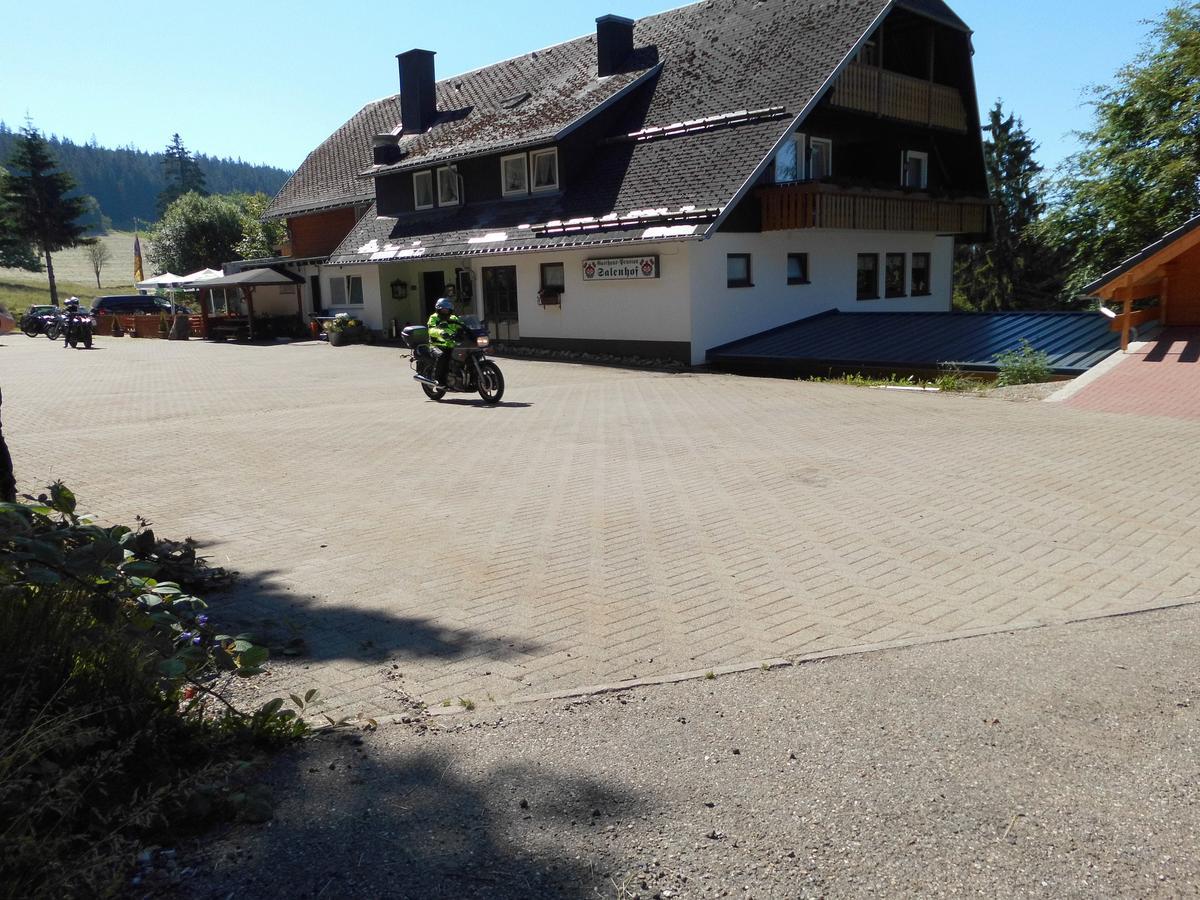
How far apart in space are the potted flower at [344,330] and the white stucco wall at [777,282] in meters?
13.9

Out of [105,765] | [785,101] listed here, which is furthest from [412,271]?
[105,765]

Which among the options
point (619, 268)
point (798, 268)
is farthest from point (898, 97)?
point (619, 268)

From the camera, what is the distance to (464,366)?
14977 millimetres

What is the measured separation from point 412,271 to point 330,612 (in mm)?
26548

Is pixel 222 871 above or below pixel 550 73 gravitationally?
below

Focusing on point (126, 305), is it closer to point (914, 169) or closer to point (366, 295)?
point (366, 295)

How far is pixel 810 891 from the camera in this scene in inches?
106

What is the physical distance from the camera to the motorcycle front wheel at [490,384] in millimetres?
14648

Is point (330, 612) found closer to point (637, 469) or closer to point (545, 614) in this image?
point (545, 614)

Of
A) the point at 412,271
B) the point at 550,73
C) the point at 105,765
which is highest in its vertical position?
the point at 550,73

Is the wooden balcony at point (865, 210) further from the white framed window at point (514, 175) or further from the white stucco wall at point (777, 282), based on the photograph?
the white framed window at point (514, 175)

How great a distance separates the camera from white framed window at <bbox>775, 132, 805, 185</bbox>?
878 inches

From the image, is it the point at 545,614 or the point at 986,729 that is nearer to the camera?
the point at 986,729

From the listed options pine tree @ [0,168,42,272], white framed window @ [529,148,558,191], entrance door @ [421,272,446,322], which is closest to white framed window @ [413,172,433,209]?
entrance door @ [421,272,446,322]
